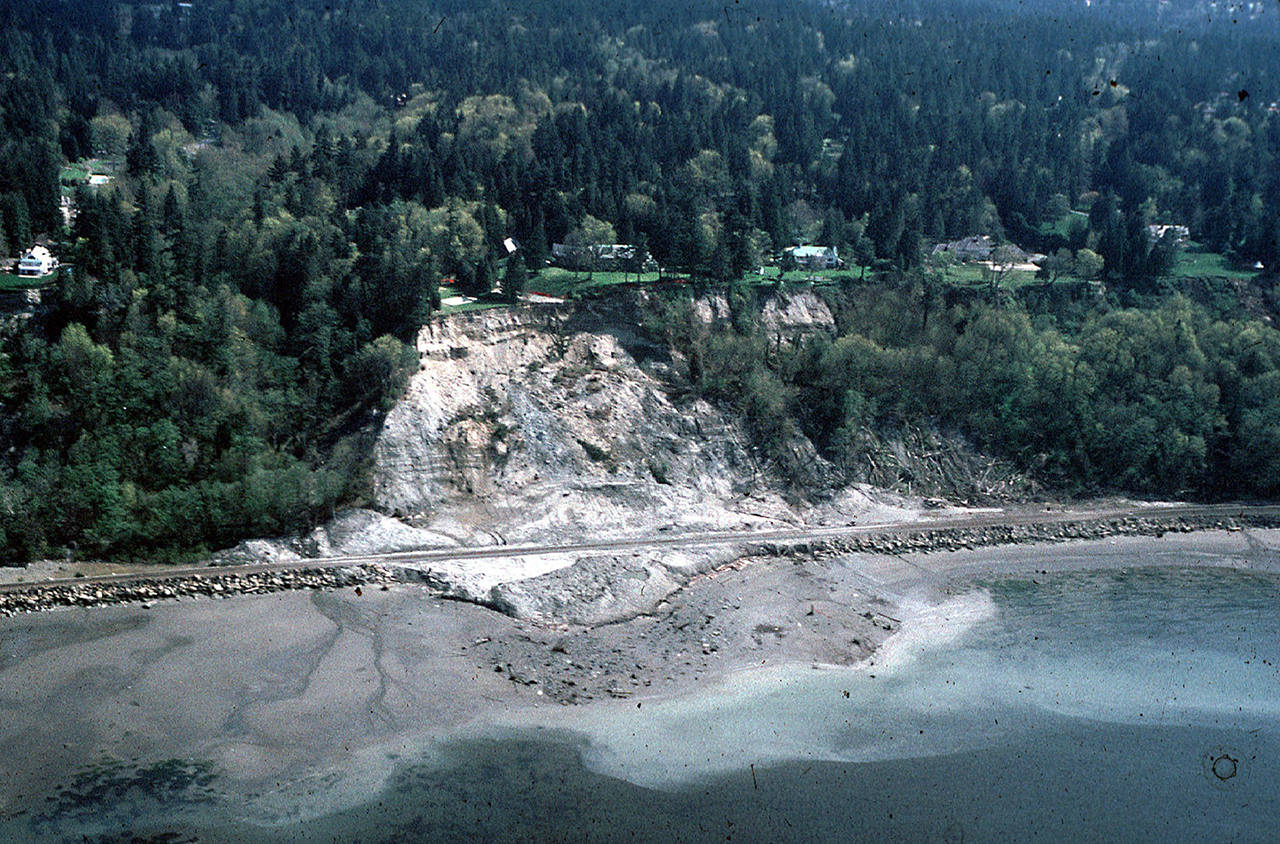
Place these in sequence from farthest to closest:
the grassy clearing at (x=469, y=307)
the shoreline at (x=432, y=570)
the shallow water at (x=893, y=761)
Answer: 1. the grassy clearing at (x=469, y=307)
2. the shoreline at (x=432, y=570)
3. the shallow water at (x=893, y=761)

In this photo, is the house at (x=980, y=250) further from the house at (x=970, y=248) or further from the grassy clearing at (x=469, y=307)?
the grassy clearing at (x=469, y=307)

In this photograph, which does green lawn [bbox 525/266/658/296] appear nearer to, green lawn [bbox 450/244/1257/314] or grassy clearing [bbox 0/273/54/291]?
green lawn [bbox 450/244/1257/314]

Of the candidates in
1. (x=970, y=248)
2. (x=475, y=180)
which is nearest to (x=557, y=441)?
(x=475, y=180)

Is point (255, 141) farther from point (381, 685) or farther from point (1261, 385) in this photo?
point (1261, 385)

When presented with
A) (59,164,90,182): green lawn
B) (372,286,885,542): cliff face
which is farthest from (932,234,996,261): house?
(59,164,90,182): green lawn

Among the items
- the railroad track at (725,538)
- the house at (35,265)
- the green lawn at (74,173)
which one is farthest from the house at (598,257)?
the green lawn at (74,173)

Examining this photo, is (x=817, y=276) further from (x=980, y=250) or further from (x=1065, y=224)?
(x=1065, y=224)
